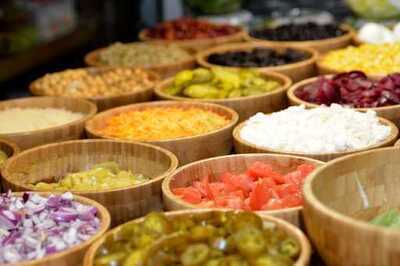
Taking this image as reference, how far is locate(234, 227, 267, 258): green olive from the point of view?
1966mm

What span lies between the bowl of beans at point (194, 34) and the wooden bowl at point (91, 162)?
184 cm

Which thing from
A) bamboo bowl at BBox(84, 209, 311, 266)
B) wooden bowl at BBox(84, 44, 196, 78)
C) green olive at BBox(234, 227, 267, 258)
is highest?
green olive at BBox(234, 227, 267, 258)

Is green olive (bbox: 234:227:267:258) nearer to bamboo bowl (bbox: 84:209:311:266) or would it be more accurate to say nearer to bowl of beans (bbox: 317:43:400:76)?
bamboo bowl (bbox: 84:209:311:266)

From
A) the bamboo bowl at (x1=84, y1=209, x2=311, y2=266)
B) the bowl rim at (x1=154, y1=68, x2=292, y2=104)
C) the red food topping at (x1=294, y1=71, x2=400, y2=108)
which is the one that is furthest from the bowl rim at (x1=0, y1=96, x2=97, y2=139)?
the bamboo bowl at (x1=84, y1=209, x2=311, y2=266)

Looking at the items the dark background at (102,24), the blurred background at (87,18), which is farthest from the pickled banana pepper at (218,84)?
the dark background at (102,24)

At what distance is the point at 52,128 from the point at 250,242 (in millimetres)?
1499

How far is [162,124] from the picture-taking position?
325cm

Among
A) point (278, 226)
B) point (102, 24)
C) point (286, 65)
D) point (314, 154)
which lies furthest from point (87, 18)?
point (278, 226)

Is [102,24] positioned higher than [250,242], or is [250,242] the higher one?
[250,242]

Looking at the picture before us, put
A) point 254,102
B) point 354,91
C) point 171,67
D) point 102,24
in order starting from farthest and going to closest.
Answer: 1. point 102,24
2. point 171,67
3. point 254,102
4. point 354,91

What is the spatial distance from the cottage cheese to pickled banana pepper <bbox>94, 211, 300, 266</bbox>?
723 millimetres

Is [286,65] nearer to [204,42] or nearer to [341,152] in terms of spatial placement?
[204,42]

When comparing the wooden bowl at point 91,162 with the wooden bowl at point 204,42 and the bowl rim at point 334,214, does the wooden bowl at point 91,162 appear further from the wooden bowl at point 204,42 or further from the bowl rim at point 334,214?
the wooden bowl at point 204,42

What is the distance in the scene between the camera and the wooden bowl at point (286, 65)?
160 inches
